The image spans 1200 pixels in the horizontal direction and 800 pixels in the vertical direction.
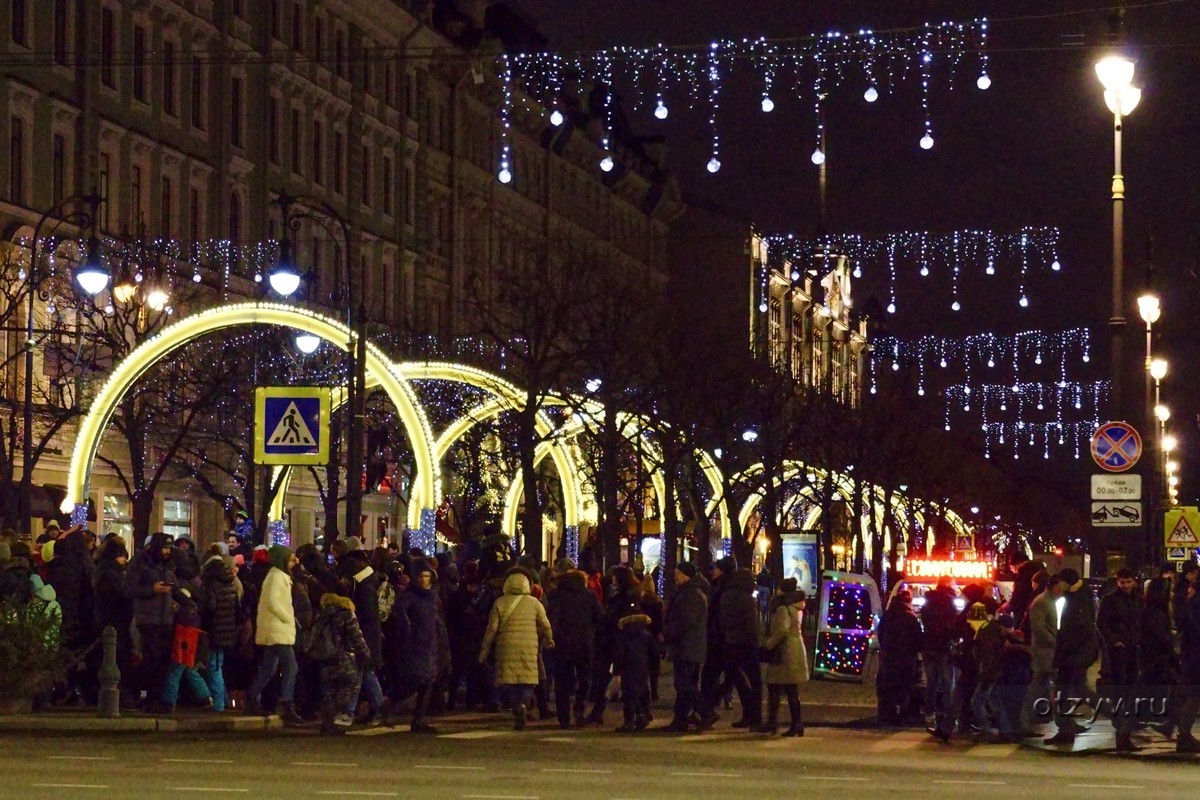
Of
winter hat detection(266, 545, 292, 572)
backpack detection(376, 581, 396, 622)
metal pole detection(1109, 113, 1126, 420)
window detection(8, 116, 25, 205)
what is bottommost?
backpack detection(376, 581, 396, 622)

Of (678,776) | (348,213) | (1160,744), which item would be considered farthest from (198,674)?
(348,213)

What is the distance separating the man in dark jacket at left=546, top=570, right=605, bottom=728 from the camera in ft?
75.1

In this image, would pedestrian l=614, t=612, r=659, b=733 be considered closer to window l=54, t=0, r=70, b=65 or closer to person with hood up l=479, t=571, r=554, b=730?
person with hood up l=479, t=571, r=554, b=730

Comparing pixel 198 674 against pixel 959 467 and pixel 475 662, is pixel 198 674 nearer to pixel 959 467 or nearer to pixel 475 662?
pixel 475 662

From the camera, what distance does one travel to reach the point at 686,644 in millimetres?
22875

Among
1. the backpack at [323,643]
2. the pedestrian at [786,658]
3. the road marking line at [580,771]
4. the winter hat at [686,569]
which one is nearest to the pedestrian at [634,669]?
the winter hat at [686,569]

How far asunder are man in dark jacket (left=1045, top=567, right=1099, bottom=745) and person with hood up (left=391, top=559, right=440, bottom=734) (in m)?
6.05

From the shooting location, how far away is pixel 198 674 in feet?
73.9

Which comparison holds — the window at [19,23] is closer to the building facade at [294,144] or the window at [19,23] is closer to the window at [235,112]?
the building facade at [294,144]

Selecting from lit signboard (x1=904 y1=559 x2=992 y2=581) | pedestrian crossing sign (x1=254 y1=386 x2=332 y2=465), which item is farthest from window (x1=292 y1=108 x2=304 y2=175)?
pedestrian crossing sign (x1=254 y1=386 x2=332 y2=465)

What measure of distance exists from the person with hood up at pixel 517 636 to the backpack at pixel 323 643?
1585mm

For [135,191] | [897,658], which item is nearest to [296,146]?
[135,191]

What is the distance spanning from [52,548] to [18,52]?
2532cm

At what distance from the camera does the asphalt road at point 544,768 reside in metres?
15.2
